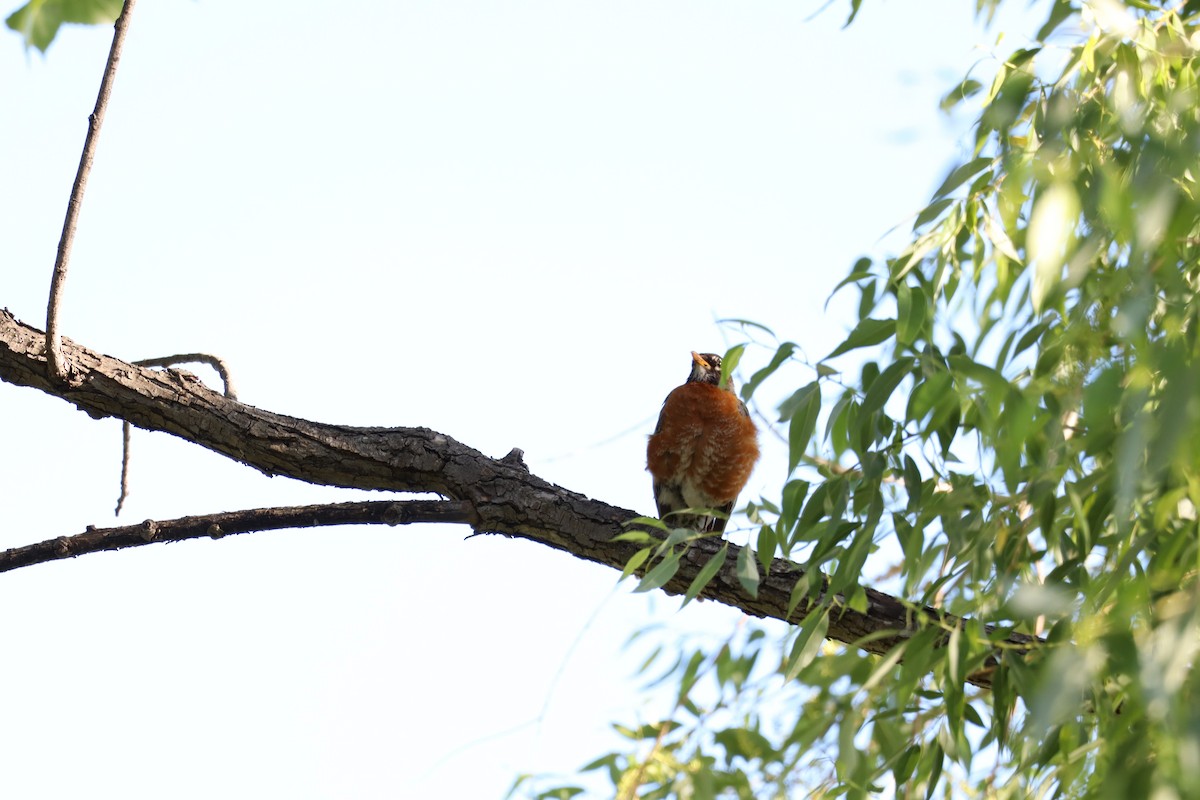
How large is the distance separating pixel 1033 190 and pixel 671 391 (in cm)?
351

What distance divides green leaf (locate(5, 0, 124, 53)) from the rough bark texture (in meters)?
1.61

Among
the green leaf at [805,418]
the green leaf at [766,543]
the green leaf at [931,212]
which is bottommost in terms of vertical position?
the green leaf at [766,543]

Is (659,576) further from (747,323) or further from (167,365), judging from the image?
(167,365)

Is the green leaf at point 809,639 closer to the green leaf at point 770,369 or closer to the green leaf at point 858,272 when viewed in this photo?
the green leaf at point 770,369

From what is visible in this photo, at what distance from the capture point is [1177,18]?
1.92m

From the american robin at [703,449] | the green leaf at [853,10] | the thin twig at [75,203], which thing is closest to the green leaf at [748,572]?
the green leaf at [853,10]

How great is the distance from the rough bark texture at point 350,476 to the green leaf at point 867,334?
3.48ft

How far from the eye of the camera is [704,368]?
6.14 metres

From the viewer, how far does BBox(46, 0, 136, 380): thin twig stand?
7.25ft

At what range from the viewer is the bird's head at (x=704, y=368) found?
6.09 m

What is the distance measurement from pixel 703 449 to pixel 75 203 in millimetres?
3218

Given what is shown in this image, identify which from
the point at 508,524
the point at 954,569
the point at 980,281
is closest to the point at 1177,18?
the point at 980,281

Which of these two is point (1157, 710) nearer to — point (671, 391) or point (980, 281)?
point (980, 281)

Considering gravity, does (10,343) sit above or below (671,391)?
below
